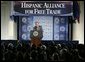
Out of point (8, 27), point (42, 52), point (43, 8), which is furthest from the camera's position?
point (8, 27)

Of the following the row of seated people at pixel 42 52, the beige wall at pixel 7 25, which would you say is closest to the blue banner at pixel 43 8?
the beige wall at pixel 7 25

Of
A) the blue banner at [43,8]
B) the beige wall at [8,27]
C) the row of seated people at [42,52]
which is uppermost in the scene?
the blue banner at [43,8]

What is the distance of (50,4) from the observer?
2057 millimetres

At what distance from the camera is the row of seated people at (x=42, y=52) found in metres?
1.59

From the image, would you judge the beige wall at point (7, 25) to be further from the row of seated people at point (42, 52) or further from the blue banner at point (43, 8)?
the row of seated people at point (42, 52)

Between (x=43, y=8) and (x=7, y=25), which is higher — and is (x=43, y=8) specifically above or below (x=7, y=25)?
above

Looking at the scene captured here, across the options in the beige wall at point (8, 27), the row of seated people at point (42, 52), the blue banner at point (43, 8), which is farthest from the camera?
the beige wall at point (8, 27)

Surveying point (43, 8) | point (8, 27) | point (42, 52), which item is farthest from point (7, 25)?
point (42, 52)

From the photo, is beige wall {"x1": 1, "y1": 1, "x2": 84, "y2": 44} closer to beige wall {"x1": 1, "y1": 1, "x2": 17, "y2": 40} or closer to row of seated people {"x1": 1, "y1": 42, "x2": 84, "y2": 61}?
beige wall {"x1": 1, "y1": 1, "x2": 17, "y2": 40}

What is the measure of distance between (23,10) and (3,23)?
9.9 inches

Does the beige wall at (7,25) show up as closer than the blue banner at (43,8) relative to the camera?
No

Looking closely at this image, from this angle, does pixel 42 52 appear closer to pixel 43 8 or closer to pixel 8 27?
pixel 43 8

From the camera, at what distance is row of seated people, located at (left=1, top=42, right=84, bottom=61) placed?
159cm

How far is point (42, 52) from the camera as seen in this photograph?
1.74m
